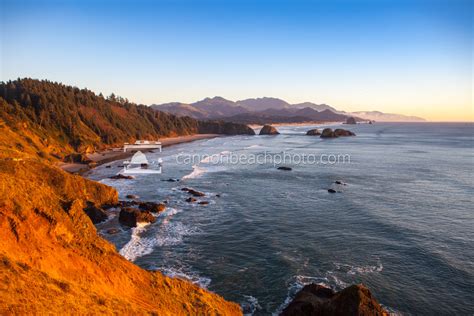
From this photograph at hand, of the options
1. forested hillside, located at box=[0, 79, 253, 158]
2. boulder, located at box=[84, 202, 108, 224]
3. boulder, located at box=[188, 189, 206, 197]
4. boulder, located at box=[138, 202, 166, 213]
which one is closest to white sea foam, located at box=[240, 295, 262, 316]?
boulder, located at box=[138, 202, 166, 213]

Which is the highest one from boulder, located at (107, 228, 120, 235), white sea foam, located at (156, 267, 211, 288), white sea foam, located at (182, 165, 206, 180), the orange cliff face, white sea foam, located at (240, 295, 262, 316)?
the orange cliff face

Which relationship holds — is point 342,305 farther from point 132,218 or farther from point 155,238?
point 132,218

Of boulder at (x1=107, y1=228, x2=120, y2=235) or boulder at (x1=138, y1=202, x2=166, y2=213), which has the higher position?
boulder at (x1=138, y1=202, x2=166, y2=213)

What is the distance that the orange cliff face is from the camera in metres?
10.6

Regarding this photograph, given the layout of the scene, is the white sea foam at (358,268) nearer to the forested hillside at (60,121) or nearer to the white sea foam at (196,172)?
the white sea foam at (196,172)

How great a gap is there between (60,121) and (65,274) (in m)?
92.4

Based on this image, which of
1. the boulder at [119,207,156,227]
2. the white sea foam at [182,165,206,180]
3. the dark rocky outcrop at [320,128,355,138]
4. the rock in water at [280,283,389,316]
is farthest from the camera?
the dark rocky outcrop at [320,128,355,138]

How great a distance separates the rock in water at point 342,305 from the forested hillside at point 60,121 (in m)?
53.2

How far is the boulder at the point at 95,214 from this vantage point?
33394 millimetres

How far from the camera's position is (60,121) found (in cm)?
9175

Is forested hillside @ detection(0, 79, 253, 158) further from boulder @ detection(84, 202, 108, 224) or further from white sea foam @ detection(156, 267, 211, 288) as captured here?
white sea foam @ detection(156, 267, 211, 288)

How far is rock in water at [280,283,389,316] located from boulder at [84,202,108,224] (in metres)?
23.9

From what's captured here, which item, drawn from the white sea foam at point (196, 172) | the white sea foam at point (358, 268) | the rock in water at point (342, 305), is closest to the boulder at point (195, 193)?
the white sea foam at point (196, 172)

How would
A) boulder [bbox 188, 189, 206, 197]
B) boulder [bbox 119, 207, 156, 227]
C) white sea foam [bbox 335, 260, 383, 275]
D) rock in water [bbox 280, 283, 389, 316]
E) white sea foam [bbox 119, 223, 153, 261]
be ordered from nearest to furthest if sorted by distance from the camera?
rock in water [bbox 280, 283, 389, 316], white sea foam [bbox 335, 260, 383, 275], white sea foam [bbox 119, 223, 153, 261], boulder [bbox 119, 207, 156, 227], boulder [bbox 188, 189, 206, 197]
